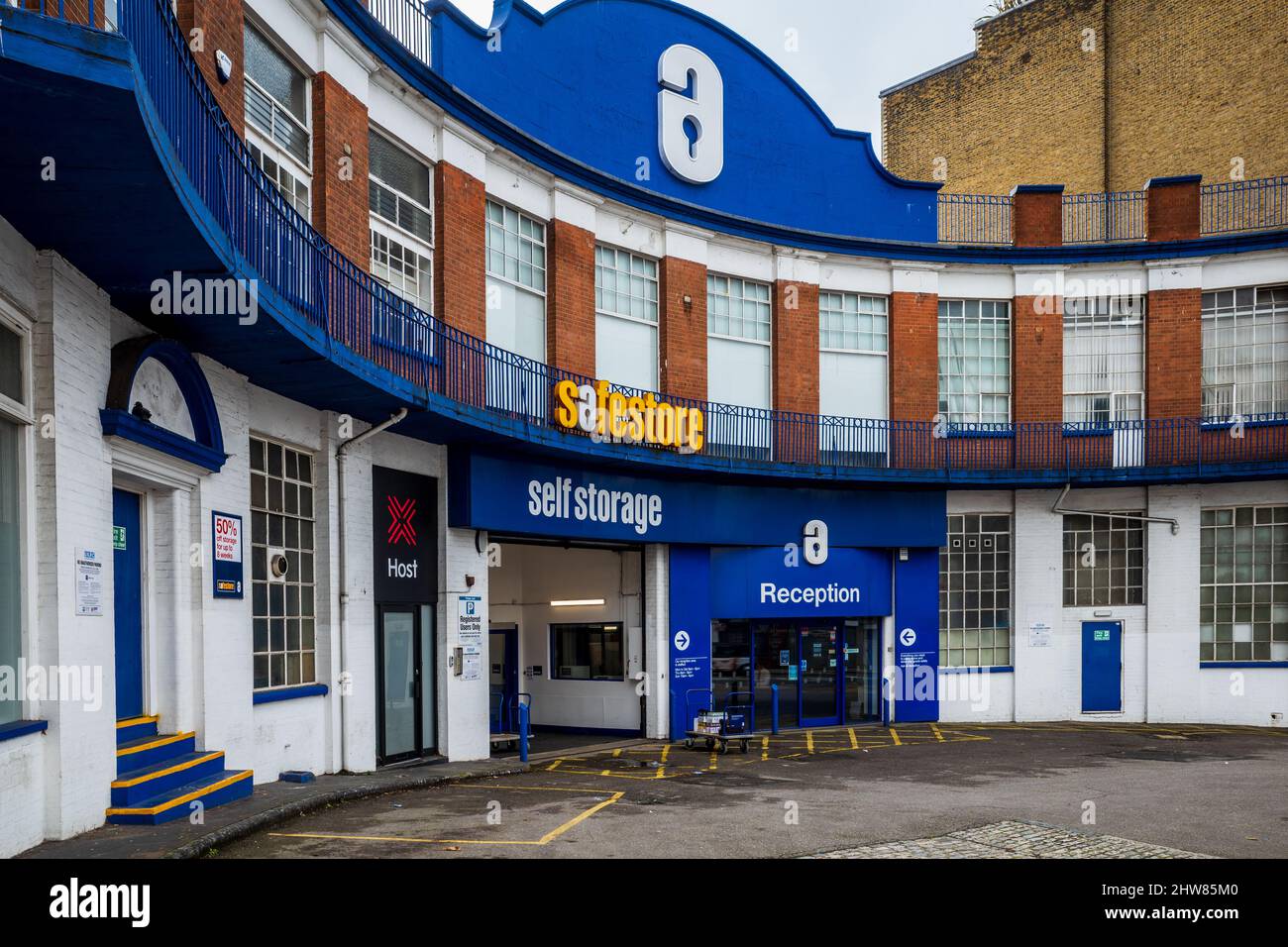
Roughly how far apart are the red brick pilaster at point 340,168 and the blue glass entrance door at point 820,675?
1121 cm

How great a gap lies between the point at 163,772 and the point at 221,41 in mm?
6817

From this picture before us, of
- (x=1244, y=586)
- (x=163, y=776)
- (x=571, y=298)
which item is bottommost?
(x=163, y=776)

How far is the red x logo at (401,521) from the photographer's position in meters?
14.5

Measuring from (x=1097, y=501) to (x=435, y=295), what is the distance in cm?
1378

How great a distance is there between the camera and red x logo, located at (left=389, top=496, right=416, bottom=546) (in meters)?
14.5

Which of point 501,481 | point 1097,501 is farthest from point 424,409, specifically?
point 1097,501

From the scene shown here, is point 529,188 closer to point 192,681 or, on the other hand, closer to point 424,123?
point 424,123

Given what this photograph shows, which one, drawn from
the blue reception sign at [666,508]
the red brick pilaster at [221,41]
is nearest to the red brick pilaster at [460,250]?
the blue reception sign at [666,508]

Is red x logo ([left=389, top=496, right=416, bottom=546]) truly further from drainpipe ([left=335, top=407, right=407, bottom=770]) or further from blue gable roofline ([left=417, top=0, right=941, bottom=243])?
blue gable roofline ([left=417, top=0, right=941, bottom=243])

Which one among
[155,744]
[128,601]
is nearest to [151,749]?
[155,744]

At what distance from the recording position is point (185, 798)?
9.40 meters

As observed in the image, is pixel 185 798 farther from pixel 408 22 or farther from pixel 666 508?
pixel 666 508

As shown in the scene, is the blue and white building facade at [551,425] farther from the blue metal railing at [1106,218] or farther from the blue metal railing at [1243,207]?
the blue metal railing at [1106,218]

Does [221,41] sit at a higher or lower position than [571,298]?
higher
